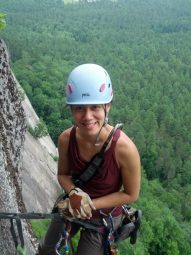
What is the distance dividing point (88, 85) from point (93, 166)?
73 cm

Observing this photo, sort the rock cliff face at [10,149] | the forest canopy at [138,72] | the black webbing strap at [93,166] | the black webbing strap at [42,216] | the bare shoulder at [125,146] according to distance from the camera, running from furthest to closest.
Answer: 1. the forest canopy at [138,72]
2. the rock cliff face at [10,149]
3. the black webbing strap at [93,166]
4. the bare shoulder at [125,146]
5. the black webbing strap at [42,216]

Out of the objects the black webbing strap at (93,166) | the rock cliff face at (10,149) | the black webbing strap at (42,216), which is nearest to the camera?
the black webbing strap at (42,216)

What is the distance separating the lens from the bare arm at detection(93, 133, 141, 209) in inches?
157

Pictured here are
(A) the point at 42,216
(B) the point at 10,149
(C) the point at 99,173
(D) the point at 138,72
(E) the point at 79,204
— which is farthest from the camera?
(D) the point at 138,72

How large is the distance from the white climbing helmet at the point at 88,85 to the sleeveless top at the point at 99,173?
38 centimetres

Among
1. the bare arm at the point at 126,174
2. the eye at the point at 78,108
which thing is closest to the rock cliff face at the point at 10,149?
the bare arm at the point at 126,174

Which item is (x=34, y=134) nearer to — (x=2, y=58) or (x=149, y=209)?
(x=149, y=209)

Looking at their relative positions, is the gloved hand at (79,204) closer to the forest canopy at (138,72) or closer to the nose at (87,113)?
the nose at (87,113)

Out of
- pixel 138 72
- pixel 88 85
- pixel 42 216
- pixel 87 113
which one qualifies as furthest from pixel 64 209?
pixel 138 72

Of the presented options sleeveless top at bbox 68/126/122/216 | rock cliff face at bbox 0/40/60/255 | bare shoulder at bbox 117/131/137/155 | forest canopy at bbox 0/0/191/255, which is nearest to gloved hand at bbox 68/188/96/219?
sleeveless top at bbox 68/126/122/216

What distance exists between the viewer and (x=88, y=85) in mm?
3934

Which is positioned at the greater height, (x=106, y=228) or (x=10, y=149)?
(x=106, y=228)

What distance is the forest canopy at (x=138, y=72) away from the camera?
3872 centimetres

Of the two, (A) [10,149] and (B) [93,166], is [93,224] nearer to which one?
(B) [93,166]
